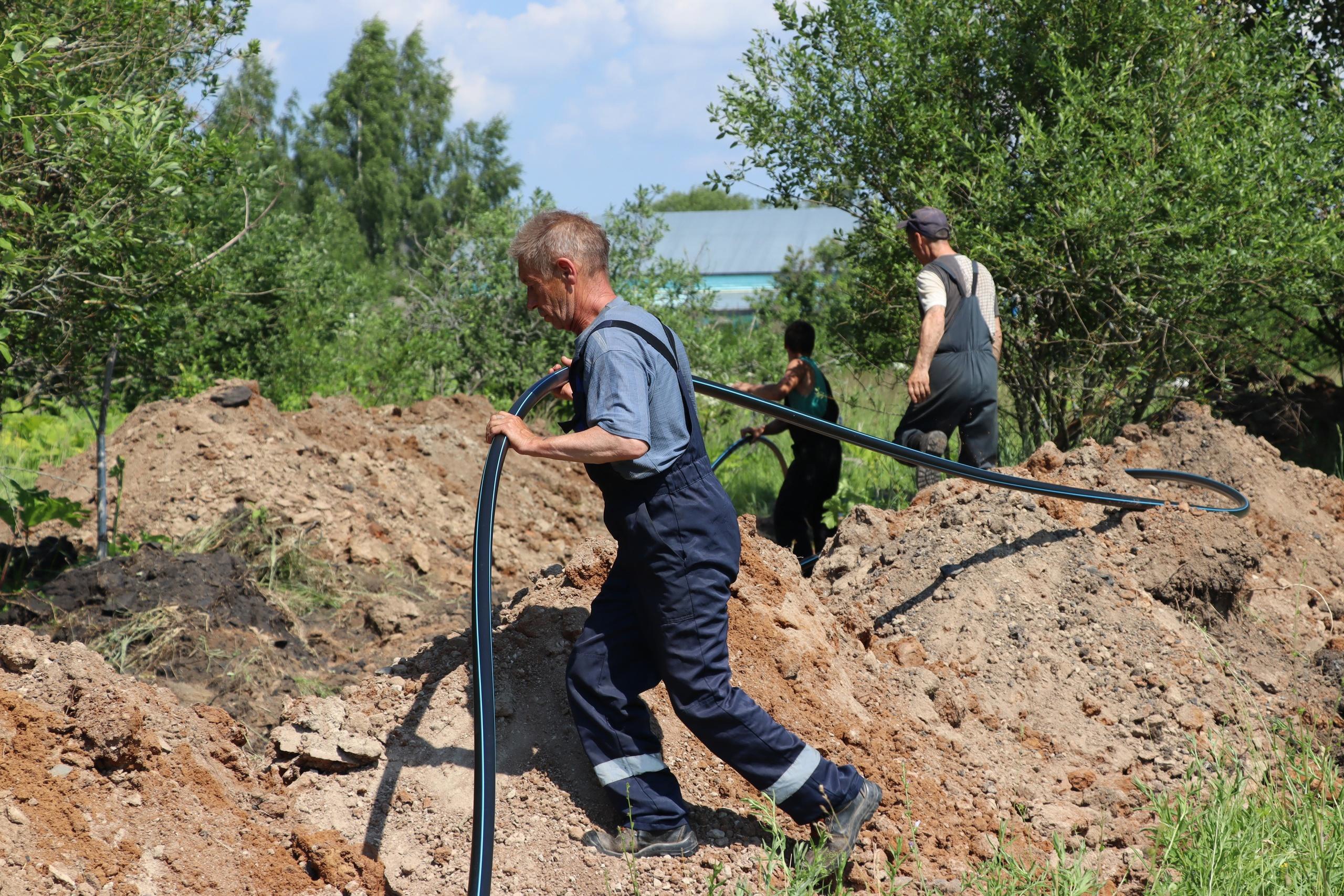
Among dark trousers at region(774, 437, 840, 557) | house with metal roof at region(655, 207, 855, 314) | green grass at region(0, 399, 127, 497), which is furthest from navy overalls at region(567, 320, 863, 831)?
house with metal roof at region(655, 207, 855, 314)

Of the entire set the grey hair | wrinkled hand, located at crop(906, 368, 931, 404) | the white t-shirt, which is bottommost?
wrinkled hand, located at crop(906, 368, 931, 404)

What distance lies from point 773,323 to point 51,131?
9202 millimetres

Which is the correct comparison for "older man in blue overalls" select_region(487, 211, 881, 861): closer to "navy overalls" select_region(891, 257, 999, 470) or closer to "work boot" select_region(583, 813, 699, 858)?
"work boot" select_region(583, 813, 699, 858)

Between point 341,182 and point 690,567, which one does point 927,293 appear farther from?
point 341,182

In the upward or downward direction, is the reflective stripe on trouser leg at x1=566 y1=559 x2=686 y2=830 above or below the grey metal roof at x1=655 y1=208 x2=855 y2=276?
below

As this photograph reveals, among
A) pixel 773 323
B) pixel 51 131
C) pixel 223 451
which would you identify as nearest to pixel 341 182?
pixel 773 323

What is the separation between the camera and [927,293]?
5895mm

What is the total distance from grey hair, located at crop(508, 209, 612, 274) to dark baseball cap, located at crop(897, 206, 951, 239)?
3222mm

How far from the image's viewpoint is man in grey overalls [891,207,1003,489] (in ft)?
19.5

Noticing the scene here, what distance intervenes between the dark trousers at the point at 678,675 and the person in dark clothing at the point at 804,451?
3.64 metres

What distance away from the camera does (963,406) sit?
5.99 meters

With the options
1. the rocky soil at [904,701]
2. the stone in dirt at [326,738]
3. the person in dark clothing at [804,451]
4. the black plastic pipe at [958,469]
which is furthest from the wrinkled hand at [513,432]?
the person in dark clothing at [804,451]

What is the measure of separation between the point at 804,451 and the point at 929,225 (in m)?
1.86

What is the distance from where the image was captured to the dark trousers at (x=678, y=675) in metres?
3.07
